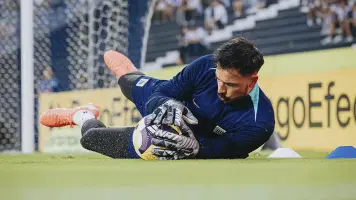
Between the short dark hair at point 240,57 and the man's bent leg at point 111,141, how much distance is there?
1.13 meters

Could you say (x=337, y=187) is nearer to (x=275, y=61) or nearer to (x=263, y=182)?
(x=263, y=182)

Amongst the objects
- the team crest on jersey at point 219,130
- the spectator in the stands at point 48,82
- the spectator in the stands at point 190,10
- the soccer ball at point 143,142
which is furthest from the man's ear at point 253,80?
the spectator in the stands at point 190,10

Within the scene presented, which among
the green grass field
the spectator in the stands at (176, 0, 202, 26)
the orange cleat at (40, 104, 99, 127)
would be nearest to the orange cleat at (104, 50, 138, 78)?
the orange cleat at (40, 104, 99, 127)

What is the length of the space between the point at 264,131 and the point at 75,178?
2.15 meters

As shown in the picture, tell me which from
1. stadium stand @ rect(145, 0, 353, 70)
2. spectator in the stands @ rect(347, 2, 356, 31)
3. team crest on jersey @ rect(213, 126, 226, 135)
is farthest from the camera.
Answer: stadium stand @ rect(145, 0, 353, 70)

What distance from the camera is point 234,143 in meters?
5.58

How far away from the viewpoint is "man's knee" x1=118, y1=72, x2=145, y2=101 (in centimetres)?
666

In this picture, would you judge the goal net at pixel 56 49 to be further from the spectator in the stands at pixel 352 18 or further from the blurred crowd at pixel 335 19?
the spectator in the stands at pixel 352 18

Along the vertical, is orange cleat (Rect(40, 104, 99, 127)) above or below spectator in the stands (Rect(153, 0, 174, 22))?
below

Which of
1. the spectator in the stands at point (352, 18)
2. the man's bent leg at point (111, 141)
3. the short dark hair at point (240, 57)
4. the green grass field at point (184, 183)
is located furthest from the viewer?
the spectator in the stands at point (352, 18)

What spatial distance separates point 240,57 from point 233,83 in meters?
0.18

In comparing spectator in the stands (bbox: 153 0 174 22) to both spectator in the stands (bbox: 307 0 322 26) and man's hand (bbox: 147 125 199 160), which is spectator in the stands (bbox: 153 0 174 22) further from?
man's hand (bbox: 147 125 199 160)

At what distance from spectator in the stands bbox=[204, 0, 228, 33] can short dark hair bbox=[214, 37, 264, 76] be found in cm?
1149

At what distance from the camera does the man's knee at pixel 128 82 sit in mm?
6662
